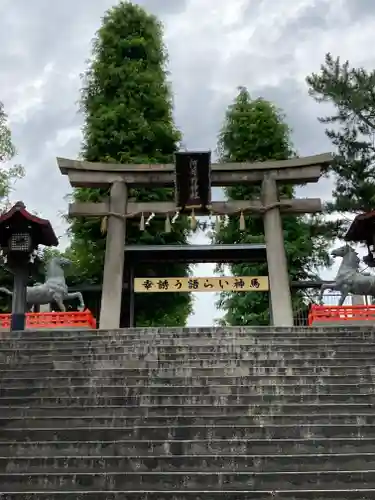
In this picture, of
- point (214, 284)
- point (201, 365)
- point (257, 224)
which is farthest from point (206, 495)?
point (257, 224)

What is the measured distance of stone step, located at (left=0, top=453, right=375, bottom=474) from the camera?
20.4 ft

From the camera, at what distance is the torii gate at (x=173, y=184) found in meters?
14.6

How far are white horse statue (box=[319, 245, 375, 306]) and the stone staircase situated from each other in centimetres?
344

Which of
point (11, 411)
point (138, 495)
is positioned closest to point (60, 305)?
point (11, 411)

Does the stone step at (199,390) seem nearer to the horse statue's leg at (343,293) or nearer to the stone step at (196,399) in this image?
the stone step at (196,399)

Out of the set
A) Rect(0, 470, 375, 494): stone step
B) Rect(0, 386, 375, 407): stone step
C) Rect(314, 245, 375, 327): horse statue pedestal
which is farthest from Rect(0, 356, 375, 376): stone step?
Rect(314, 245, 375, 327): horse statue pedestal

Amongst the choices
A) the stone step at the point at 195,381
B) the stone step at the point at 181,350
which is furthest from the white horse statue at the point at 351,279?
the stone step at the point at 195,381

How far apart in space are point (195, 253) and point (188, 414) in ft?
26.6

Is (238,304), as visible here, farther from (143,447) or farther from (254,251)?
(143,447)

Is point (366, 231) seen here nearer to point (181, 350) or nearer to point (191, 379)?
point (181, 350)

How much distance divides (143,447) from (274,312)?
755 cm

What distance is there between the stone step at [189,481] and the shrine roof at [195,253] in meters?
9.00

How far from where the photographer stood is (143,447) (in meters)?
6.60

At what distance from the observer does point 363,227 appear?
12664mm
